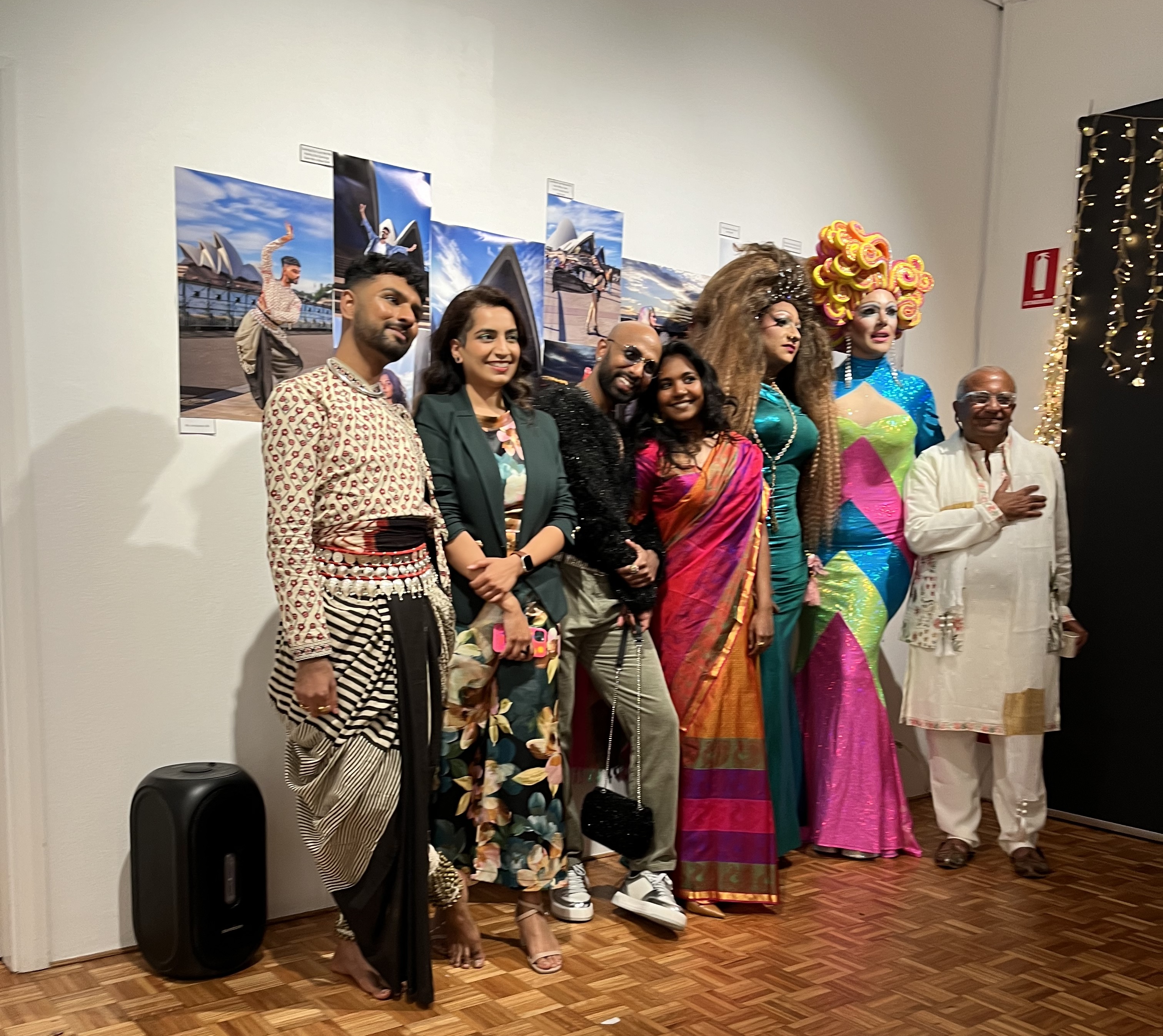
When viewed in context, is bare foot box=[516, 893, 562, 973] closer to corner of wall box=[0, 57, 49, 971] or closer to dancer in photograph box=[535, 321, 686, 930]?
dancer in photograph box=[535, 321, 686, 930]

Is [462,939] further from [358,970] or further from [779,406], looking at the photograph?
[779,406]

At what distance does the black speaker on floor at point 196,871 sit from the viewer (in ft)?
8.99

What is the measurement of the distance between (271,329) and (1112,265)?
323cm

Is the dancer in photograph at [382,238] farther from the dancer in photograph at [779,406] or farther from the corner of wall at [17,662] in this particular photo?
the dancer in photograph at [779,406]

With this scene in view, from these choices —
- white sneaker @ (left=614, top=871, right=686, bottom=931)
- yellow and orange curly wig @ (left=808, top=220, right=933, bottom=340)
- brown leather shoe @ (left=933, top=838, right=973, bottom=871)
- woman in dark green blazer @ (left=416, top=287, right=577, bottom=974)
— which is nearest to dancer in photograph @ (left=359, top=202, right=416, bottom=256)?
woman in dark green blazer @ (left=416, top=287, right=577, bottom=974)

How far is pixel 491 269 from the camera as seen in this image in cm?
353

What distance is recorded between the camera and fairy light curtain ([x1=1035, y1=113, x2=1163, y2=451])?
4.30 meters

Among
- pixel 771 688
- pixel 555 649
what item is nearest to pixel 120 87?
pixel 555 649

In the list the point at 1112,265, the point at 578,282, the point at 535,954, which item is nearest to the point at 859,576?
the point at 578,282

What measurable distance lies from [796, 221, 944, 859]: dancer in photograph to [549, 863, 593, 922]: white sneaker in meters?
1.03

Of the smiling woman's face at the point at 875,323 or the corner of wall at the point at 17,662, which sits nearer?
the corner of wall at the point at 17,662

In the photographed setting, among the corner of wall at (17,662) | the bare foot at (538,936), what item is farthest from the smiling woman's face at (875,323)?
the corner of wall at (17,662)

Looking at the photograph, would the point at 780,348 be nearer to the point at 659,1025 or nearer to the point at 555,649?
the point at 555,649

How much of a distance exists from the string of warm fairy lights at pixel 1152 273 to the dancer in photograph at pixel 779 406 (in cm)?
132
